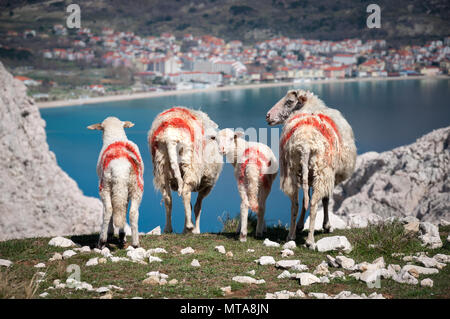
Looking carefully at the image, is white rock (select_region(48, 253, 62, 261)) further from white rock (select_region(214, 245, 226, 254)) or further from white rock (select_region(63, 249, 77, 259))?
white rock (select_region(214, 245, 226, 254))

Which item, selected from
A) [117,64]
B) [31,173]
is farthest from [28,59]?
[31,173]

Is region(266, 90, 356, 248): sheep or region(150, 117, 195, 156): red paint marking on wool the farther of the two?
region(150, 117, 195, 156): red paint marking on wool

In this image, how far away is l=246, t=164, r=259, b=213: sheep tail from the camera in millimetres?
7699

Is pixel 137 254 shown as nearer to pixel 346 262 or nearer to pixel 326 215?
pixel 346 262

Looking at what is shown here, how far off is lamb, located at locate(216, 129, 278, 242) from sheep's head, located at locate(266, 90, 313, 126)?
3.19ft

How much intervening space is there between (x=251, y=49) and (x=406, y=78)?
1265 inches

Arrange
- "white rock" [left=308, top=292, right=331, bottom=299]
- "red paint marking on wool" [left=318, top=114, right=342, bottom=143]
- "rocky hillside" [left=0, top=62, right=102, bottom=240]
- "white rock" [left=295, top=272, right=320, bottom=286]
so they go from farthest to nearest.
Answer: "rocky hillside" [left=0, top=62, right=102, bottom=240]
"red paint marking on wool" [left=318, top=114, right=342, bottom=143]
"white rock" [left=295, top=272, right=320, bottom=286]
"white rock" [left=308, top=292, right=331, bottom=299]

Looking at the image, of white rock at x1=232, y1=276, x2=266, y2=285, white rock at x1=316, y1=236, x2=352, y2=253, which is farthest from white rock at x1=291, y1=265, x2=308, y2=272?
white rock at x1=316, y1=236, x2=352, y2=253

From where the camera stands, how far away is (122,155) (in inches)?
282

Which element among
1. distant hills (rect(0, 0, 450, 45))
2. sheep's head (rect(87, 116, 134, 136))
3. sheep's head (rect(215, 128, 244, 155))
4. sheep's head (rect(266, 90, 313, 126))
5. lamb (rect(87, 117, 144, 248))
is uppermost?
distant hills (rect(0, 0, 450, 45))

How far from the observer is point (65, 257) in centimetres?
684

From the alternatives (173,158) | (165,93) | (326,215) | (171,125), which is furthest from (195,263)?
(165,93)
